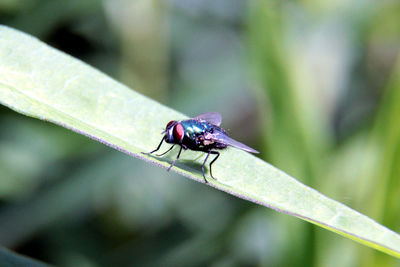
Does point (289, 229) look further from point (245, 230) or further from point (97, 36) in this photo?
point (97, 36)

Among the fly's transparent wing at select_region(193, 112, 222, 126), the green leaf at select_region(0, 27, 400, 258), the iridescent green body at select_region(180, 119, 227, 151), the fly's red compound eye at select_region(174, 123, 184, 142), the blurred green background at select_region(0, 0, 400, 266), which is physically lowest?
the blurred green background at select_region(0, 0, 400, 266)

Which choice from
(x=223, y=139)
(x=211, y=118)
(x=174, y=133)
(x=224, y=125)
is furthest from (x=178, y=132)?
(x=224, y=125)

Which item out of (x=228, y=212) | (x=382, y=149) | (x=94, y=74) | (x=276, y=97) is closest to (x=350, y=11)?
(x=228, y=212)

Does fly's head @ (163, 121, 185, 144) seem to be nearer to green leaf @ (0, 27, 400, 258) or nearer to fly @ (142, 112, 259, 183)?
fly @ (142, 112, 259, 183)

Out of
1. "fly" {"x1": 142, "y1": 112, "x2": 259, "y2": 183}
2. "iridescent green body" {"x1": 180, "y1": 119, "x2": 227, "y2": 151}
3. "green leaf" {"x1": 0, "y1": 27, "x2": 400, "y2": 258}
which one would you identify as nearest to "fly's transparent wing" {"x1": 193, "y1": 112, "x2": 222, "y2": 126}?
"fly" {"x1": 142, "y1": 112, "x2": 259, "y2": 183}

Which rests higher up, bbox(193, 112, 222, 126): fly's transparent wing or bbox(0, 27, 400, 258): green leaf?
bbox(0, 27, 400, 258): green leaf

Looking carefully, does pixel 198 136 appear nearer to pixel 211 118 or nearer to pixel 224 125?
pixel 211 118

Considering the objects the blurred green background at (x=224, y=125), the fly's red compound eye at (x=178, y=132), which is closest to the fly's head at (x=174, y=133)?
the fly's red compound eye at (x=178, y=132)
